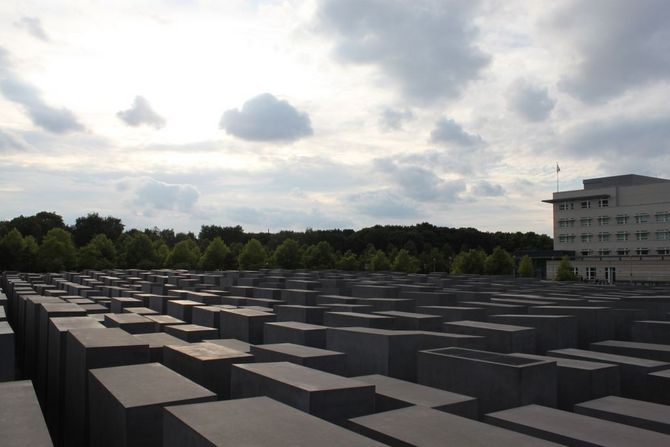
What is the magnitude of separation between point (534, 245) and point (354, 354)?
101 m

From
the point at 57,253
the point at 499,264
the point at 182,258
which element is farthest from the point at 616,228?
the point at 57,253

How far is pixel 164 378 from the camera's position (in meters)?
7.42

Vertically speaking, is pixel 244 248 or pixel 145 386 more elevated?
pixel 244 248

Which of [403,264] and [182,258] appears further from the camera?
[403,264]

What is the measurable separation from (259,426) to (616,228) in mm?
76639

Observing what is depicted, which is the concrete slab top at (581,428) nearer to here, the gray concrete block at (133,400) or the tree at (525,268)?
the gray concrete block at (133,400)

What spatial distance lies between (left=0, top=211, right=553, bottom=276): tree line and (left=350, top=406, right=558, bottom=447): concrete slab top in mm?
→ 55679

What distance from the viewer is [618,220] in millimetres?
72188

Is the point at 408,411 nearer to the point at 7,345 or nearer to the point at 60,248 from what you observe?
the point at 7,345

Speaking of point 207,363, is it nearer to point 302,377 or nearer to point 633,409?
point 302,377

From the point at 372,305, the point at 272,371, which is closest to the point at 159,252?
the point at 372,305

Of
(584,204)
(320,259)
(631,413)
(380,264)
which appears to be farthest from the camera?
(584,204)

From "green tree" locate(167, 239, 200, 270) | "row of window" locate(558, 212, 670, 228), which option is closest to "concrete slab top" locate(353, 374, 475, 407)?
"green tree" locate(167, 239, 200, 270)

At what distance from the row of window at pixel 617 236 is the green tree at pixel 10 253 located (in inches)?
2620
